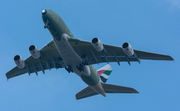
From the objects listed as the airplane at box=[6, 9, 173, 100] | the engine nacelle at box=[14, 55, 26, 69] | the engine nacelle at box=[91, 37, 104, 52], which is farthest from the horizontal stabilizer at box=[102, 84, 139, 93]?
the engine nacelle at box=[14, 55, 26, 69]

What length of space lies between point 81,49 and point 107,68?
32.1ft

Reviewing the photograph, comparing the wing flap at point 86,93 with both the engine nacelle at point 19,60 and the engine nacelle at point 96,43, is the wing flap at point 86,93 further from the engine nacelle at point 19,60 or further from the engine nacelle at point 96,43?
the engine nacelle at point 96,43

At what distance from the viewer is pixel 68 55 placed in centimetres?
2964

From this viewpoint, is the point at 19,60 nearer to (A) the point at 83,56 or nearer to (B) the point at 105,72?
(A) the point at 83,56

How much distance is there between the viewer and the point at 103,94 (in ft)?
117

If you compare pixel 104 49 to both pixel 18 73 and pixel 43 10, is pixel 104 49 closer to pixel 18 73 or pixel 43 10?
pixel 43 10

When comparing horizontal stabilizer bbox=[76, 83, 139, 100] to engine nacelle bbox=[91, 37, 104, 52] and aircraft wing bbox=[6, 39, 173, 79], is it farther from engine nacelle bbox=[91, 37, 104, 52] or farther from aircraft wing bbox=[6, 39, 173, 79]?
engine nacelle bbox=[91, 37, 104, 52]

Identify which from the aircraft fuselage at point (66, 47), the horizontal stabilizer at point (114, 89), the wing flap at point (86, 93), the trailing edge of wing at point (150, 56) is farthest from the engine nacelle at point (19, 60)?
the trailing edge of wing at point (150, 56)

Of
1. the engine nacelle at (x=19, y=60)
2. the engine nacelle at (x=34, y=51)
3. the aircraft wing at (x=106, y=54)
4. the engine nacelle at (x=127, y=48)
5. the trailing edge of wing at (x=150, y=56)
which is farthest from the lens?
the engine nacelle at (x=19, y=60)

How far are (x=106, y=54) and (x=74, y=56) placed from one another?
408 cm

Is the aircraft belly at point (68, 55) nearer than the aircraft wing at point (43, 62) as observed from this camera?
Yes

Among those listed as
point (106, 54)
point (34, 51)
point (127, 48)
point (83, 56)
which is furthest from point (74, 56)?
point (127, 48)

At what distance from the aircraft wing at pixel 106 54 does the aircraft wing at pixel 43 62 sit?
10.7 ft

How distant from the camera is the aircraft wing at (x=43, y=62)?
31116mm
